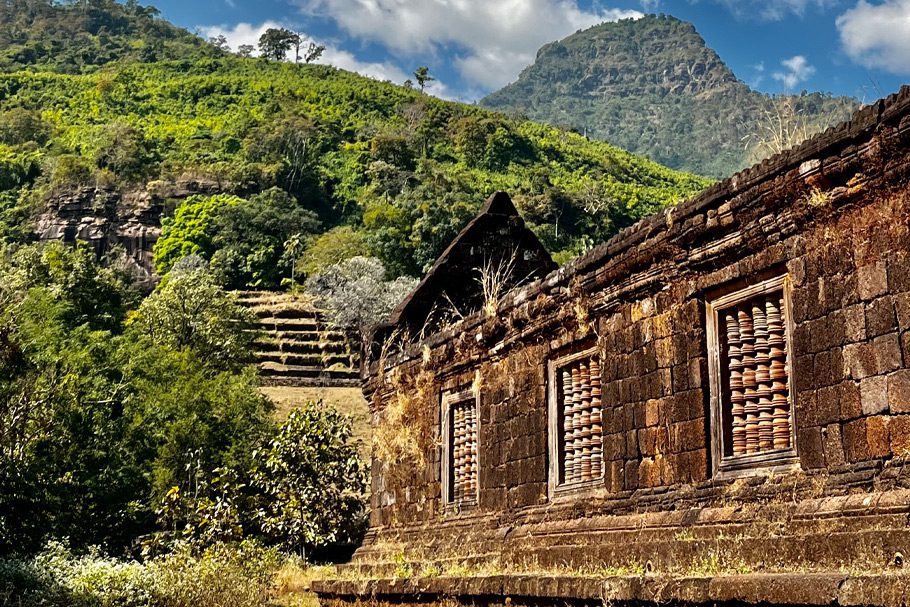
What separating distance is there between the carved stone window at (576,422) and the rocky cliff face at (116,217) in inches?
2970

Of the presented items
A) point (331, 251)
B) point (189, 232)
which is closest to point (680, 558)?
point (331, 251)

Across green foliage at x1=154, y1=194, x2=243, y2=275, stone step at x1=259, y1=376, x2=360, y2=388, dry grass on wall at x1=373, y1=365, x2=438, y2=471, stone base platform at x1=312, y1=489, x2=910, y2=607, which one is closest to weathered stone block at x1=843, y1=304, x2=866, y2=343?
stone base platform at x1=312, y1=489, x2=910, y2=607

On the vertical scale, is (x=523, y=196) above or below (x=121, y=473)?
above

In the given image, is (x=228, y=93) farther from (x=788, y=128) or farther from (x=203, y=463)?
(x=788, y=128)

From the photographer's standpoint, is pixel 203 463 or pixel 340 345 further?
pixel 340 345

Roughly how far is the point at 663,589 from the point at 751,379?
1579mm

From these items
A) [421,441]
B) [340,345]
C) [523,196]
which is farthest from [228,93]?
[421,441]

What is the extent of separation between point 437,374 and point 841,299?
22.0 ft

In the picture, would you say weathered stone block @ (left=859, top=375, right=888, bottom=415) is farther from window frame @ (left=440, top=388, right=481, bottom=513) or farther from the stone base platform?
window frame @ (left=440, top=388, right=481, bottom=513)

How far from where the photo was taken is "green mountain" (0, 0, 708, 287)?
79062 mm

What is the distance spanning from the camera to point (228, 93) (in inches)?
4786

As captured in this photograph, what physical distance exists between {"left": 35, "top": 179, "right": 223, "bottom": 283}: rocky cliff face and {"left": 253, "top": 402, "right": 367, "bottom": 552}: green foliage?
212 ft

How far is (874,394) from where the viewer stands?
6105 millimetres

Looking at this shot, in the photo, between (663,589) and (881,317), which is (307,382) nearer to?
(663,589)
